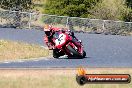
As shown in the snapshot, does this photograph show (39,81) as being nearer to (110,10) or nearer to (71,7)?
(110,10)

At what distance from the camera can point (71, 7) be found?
41062 millimetres

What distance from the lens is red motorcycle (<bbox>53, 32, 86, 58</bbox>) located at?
23.8 meters

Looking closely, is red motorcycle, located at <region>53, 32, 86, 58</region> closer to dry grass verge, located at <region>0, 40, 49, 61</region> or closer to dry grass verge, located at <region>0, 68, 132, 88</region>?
dry grass verge, located at <region>0, 40, 49, 61</region>

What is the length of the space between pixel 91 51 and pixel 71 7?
14.3 m

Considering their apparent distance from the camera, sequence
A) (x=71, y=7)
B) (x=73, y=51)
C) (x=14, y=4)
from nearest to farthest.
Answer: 1. (x=73, y=51)
2. (x=14, y=4)
3. (x=71, y=7)

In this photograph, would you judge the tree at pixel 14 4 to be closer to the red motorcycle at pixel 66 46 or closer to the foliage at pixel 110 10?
the foliage at pixel 110 10

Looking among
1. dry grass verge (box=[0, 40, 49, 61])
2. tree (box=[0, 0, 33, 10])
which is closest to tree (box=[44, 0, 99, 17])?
tree (box=[0, 0, 33, 10])

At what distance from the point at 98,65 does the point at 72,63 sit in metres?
1.25

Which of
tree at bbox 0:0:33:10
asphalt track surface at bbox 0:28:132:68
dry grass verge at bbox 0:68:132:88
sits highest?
dry grass verge at bbox 0:68:132:88

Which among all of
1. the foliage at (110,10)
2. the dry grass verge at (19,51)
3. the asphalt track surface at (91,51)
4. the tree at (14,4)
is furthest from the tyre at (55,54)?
the foliage at (110,10)

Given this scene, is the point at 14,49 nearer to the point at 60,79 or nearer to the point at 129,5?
the point at 60,79

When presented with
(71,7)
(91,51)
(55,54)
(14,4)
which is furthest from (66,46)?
(71,7)

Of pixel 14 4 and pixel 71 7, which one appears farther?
pixel 71 7

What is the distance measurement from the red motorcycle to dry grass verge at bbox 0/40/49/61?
1.26 m
